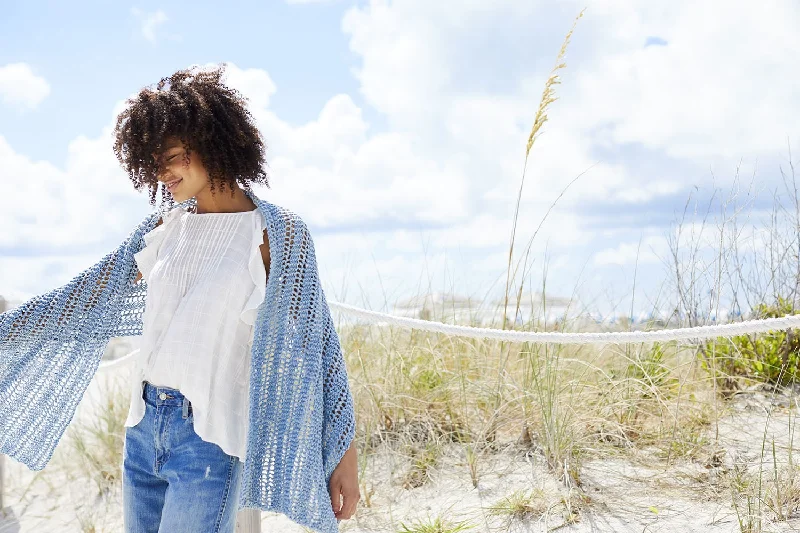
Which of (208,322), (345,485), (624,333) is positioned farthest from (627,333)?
(208,322)

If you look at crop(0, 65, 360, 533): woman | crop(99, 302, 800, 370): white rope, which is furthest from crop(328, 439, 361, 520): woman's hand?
crop(99, 302, 800, 370): white rope

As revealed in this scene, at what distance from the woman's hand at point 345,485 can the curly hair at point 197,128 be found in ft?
2.64

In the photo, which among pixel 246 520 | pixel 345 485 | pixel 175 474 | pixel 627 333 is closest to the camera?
pixel 175 474

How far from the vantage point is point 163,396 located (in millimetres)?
1814

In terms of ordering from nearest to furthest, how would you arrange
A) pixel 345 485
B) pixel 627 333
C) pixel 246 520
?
pixel 345 485, pixel 246 520, pixel 627 333

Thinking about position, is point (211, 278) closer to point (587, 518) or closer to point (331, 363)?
point (331, 363)

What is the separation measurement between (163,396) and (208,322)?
0.21 meters

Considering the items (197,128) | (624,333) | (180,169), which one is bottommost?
(624,333)

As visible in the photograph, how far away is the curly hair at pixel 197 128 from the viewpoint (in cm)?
195

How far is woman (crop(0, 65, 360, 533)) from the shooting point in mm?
1810

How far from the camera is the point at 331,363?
79.6 inches

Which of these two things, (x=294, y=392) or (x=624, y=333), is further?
(x=624, y=333)

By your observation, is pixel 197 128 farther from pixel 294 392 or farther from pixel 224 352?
pixel 294 392

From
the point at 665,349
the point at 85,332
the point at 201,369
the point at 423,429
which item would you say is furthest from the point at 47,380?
the point at 665,349
